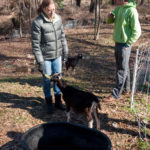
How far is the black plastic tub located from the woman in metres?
1.22

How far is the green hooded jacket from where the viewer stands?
4.56 meters

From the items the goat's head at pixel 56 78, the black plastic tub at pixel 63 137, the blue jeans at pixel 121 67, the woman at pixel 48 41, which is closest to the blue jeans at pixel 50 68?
the woman at pixel 48 41

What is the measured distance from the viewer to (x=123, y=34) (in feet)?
15.5

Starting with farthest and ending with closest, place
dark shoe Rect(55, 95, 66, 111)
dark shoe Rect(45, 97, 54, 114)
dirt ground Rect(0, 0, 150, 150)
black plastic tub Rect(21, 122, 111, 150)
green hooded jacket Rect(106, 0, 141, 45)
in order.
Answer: dark shoe Rect(55, 95, 66, 111), dark shoe Rect(45, 97, 54, 114), green hooded jacket Rect(106, 0, 141, 45), dirt ground Rect(0, 0, 150, 150), black plastic tub Rect(21, 122, 111, 150)

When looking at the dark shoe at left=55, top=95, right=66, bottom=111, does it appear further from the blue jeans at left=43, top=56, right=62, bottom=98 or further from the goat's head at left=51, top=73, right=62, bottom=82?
the goat's head at left=51, top=73, right=62, bottom=82

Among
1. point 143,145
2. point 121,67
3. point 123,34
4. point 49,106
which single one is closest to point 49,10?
point 123,34

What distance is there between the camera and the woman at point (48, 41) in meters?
4.03

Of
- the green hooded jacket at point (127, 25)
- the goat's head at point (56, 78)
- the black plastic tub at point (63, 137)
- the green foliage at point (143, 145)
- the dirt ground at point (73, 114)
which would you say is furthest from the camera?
the green hooded jacket at point (127, 25)

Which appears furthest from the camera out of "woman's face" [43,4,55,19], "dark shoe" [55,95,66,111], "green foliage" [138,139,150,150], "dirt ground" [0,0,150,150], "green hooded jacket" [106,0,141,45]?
"dark shoe" [55,95,66,111]

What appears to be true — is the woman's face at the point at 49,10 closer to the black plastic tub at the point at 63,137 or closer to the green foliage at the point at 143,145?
the black plastic tub at the point at 63,137

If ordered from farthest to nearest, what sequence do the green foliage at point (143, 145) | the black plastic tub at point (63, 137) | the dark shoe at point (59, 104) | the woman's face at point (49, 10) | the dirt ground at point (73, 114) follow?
the dark shoe at point (59, 104), the dirt ground at point (73, 114), the woman's face at point (49, 10), the green foliage at point (143, 145), the black plastic tub at point (63, 137)

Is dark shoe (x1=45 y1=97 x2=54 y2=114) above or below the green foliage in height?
above

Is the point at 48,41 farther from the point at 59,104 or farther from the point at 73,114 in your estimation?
the point at 73,114

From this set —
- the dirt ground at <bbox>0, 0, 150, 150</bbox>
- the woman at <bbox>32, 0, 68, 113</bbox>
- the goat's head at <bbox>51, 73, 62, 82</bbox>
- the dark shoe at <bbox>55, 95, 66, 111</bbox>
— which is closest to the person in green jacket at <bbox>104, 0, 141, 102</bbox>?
the dirt ground at <bbox>0, 0, 150, 150</bbox>
